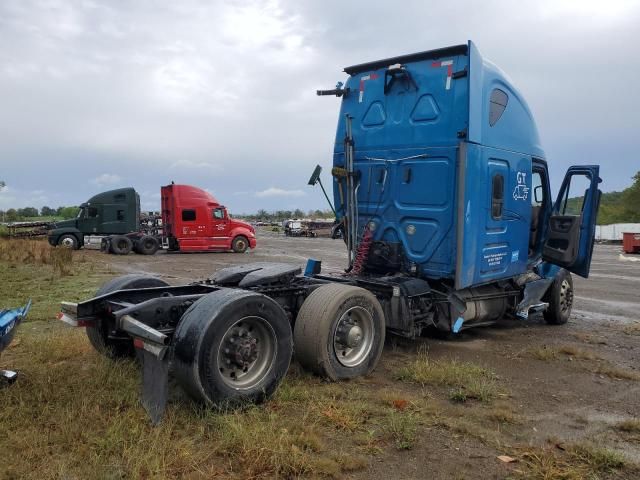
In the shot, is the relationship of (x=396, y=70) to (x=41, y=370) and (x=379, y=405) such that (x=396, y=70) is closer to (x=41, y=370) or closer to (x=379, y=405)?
(x=379, y=405)

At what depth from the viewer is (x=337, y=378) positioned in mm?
5133

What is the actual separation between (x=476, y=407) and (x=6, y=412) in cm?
365

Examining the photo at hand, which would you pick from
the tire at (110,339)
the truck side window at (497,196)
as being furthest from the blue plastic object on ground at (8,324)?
the truck side window at (497,196)

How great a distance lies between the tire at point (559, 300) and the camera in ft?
27.9

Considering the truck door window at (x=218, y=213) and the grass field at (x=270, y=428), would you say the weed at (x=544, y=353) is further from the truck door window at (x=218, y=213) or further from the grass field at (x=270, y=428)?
the truck door window at (x=218, y=213)

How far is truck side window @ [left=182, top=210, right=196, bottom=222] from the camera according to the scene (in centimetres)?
2566

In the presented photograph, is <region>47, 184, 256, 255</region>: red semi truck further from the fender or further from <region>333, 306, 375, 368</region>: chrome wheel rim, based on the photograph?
<region>333, 306, 375, 368</region>: chrome wheel rim

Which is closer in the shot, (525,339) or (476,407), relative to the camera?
(476,407)

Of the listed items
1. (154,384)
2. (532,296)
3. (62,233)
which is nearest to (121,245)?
(62,233)

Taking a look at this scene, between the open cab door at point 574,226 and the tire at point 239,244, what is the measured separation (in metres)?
20.4

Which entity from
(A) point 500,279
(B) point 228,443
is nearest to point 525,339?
(A) point 500,279

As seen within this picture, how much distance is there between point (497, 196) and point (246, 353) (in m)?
3.95

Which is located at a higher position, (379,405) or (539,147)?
(539,147)

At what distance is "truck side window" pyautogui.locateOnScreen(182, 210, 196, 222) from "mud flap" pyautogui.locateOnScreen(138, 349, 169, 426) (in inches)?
870
